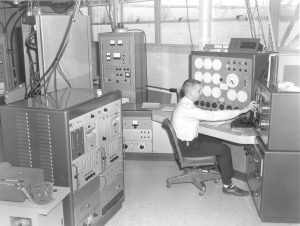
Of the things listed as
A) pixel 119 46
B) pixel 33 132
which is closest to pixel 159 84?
pixel 119 46

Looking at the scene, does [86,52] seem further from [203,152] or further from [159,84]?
[159,84]

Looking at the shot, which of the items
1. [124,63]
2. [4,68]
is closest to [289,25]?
[124,63]

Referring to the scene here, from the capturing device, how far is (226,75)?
347cm

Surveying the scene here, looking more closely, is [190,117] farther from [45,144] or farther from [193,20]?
[193,20]

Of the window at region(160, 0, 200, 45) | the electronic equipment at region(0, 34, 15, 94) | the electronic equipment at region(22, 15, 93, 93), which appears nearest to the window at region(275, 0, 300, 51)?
the window at region(160, 0, 200, 45)

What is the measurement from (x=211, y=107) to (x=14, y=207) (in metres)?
2.25

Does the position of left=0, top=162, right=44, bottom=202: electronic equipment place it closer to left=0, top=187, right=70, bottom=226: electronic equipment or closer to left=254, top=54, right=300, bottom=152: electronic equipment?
left=0, top=187, right=70, bottom=226: electronic equipment

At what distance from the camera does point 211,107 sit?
12.0 ft

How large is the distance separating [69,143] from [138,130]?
76.0 inches

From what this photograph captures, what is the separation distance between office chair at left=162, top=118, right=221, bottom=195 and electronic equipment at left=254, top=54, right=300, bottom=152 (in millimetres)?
647

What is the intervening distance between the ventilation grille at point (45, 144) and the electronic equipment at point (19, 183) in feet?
0.57

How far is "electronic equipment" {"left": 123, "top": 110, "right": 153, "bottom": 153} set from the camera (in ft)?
13.2

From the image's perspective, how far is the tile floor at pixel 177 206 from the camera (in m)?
2.85

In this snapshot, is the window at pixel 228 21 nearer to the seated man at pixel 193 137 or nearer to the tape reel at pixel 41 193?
the seated man at pixel 193 137
